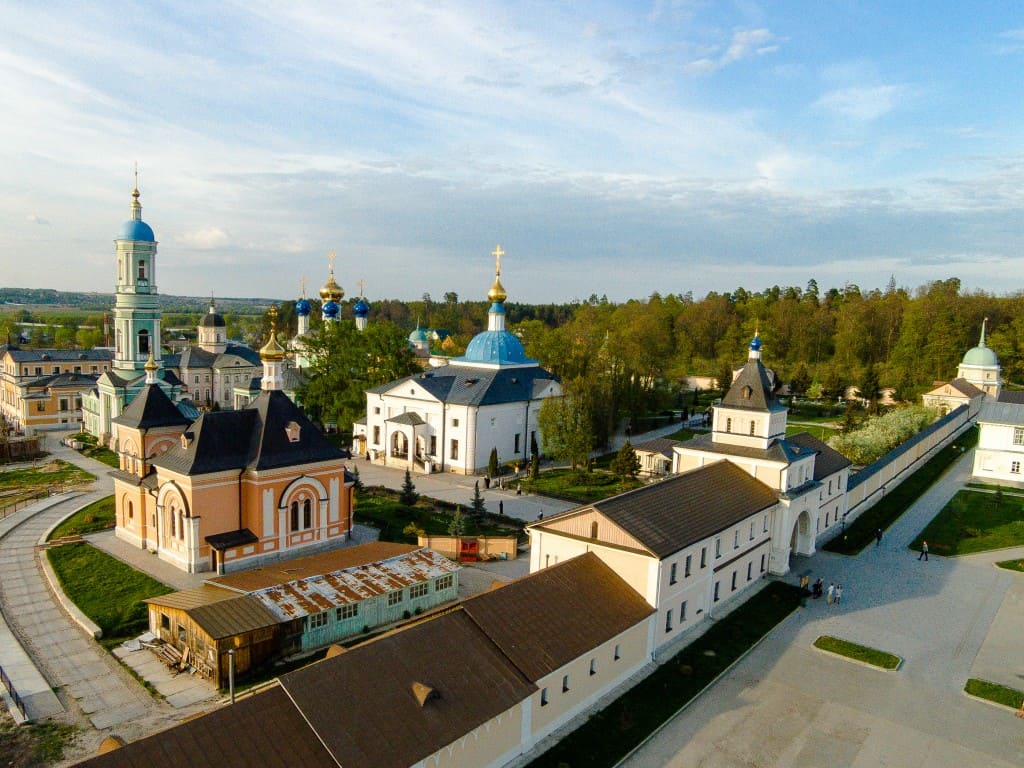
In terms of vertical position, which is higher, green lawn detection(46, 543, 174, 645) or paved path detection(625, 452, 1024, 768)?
green lawn detection(46, 543, 174, 645)

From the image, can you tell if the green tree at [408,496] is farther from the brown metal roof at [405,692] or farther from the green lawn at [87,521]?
the brown metal roof at [405,692]

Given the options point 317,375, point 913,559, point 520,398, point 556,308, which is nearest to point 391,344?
point 317,375

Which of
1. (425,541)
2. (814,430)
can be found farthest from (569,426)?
(814,430)

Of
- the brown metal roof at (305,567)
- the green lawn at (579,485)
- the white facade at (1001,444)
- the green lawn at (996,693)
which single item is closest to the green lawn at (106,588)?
the brown metal roof at (305,567)

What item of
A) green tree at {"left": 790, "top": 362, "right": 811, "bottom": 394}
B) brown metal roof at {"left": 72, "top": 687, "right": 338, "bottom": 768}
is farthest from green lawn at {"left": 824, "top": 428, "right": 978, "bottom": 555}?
brown metal roof at {"left": 72, "top": 687, "right": 338, "bottom": 768}

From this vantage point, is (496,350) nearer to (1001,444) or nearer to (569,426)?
(569,426)

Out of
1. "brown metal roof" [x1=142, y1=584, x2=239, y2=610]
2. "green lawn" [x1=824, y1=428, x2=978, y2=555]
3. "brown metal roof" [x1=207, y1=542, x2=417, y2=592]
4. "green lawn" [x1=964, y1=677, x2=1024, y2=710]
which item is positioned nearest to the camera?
"green lawn" [x1=964, y1=677, x2=1024, y2=710]

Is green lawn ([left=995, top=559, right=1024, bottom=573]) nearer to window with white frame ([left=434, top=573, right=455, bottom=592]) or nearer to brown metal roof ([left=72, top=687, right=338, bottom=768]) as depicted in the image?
window with white frame ([left=434, top=573, right=455, bottom=592])
